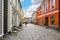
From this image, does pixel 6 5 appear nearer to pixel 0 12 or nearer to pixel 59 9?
pixel 0 12

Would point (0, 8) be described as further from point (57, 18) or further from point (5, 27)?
point (57, 18)

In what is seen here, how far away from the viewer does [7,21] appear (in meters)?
11.5

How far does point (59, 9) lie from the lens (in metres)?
21.8

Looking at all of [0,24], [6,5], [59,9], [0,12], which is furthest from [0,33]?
[59,9]

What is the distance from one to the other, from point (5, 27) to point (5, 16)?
878 mm

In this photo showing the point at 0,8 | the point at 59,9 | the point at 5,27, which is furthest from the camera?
the point at 59,9

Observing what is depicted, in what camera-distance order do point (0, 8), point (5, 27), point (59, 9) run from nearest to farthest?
point (0, 8) → point (5, 27) → point (59, 9)

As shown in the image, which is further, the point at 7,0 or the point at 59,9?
the point at 59,9

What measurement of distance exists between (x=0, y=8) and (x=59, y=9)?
14.4m

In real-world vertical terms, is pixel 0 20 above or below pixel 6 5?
below

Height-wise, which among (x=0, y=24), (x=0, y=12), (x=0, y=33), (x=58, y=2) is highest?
(x=58, y=2)

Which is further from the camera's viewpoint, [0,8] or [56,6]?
[56,6]

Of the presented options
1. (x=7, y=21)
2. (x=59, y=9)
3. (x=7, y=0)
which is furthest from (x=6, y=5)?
(x=59, y=9)

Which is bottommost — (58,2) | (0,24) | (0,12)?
(0,24)
